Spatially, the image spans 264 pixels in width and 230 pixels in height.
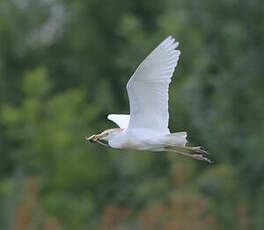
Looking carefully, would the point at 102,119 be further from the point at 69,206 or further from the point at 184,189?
the point at 184,189

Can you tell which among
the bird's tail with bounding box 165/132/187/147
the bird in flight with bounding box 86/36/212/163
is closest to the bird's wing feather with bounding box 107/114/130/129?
the bird in flight with bounding box 86/36/212/163

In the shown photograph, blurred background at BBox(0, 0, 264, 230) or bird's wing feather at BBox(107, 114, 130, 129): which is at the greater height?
blurred background at BBox(0, 0, 264, 230)

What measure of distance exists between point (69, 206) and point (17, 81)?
505 cm

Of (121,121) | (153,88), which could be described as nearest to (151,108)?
(153,88)

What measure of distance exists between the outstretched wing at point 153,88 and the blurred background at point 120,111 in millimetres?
3150

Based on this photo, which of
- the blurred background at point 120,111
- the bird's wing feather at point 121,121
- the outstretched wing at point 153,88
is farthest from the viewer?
the blurred background at point 120,111

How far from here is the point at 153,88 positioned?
6277 mm

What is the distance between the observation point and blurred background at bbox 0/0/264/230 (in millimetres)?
11664

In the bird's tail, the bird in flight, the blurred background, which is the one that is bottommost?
the bird's tail

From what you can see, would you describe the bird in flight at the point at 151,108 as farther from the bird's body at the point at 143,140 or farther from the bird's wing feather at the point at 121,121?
the bird's wing feather at the point at 121,121

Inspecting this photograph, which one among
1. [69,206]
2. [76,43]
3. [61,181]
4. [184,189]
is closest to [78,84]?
[76,43]

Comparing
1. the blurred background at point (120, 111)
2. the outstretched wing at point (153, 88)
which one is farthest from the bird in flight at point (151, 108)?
the blurred background at point (120, 111)

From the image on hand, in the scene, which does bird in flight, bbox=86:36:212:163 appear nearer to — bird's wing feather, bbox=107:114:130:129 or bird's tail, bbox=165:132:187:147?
bird's tail, bbox=165:132:187:147

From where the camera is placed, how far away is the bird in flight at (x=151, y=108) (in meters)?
6.17
